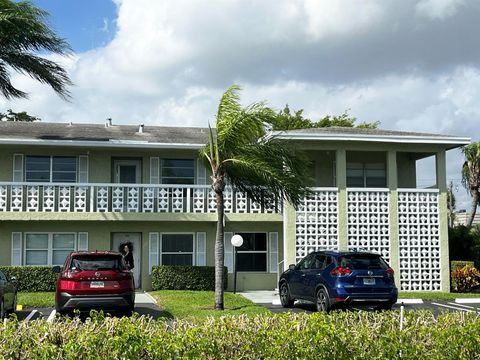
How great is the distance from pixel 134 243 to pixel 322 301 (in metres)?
9.36

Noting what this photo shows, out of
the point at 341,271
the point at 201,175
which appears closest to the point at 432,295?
the point at 341,271

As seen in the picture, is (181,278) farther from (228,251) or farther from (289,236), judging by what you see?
(289,236)

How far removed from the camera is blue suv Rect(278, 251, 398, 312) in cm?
1432

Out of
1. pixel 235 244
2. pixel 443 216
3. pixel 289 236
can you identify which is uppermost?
pixel 443 216

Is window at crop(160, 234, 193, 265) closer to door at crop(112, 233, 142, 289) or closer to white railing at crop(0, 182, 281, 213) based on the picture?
door at crop(112, 233, 142, 289)

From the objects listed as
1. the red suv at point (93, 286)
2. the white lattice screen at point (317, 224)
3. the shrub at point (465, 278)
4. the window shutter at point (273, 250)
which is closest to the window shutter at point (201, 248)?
the window shutter at point (273, 250)

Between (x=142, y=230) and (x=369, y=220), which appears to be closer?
(x=369, y=220)

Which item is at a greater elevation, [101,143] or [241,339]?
[101,143]

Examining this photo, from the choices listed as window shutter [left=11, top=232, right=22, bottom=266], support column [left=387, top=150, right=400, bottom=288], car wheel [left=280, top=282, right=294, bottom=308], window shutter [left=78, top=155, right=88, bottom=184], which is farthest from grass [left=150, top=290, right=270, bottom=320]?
support column [left=387, top=150, right=400, bottom=288]

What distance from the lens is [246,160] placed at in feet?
47.8

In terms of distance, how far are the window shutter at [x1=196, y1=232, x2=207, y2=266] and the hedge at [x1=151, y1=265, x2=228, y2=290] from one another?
4.82ft


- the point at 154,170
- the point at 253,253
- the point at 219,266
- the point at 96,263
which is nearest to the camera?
the point at 96,263

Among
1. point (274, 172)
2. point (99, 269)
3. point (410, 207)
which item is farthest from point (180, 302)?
point (410, 207)

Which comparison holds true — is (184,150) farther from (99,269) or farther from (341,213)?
(99,269)
